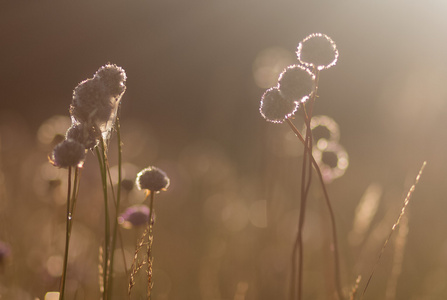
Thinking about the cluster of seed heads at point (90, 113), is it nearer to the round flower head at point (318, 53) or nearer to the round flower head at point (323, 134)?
the round flower head at point (318, 53)

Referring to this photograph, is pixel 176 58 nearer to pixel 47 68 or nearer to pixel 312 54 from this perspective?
pixel 47 68

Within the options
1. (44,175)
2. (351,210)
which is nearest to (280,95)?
(44,175)

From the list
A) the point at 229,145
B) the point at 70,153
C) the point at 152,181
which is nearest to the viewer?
the point at 70,153

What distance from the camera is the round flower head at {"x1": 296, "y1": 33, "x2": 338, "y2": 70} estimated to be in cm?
109

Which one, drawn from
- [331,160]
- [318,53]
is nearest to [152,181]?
[318,53]

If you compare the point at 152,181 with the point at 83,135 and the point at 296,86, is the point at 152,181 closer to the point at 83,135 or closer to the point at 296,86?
the point at 83,135

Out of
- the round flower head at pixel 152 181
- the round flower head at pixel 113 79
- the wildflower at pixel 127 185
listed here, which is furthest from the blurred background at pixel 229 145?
the round flower head at pixel 113 79

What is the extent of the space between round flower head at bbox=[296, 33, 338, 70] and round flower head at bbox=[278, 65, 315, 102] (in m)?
0.06

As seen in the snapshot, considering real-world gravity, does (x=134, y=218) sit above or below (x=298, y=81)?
below

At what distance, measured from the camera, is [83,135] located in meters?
1.05

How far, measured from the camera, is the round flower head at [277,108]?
1.08 meters

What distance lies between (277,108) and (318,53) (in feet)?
0.45

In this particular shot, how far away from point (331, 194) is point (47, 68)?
8924 mm

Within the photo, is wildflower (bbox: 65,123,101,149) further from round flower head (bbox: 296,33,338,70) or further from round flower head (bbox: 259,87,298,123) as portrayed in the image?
round flower head (bbox: 296,33,338,70)
